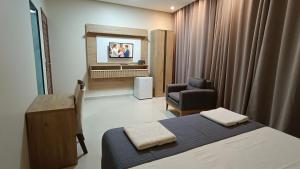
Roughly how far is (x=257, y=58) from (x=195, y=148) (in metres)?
2.06

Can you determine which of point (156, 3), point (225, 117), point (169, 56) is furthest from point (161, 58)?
point (225, 117)

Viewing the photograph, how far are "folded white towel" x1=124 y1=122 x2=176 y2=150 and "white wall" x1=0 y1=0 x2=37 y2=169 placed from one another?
0.89 m

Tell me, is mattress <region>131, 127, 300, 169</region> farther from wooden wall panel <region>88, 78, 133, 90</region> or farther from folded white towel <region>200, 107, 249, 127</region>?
wooden wall panel <region>88, 78, 133, 90</region>

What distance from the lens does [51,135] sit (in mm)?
1771

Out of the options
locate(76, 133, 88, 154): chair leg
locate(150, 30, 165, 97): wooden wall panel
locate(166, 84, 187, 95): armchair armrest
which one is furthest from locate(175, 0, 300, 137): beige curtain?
locate(76, 133, 88, 154): chair leg

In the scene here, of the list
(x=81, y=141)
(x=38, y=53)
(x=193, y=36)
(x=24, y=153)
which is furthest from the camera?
(x=193, y=36)

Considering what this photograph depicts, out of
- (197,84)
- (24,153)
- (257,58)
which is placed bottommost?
(24,153)

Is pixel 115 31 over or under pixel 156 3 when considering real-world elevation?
under

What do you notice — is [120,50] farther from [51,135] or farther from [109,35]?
[51,135]

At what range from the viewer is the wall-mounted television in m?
4.45

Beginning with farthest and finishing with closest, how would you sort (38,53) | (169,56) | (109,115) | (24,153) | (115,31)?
(169,56)
(115,31)
(109,115)
(38,53)
(24,153)

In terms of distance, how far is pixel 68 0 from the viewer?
3.94 m

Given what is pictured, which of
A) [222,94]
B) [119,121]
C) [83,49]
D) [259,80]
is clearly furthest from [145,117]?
[83,49]

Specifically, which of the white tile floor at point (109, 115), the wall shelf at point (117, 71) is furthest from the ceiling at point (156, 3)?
the white tile floor at point (109, 115)
